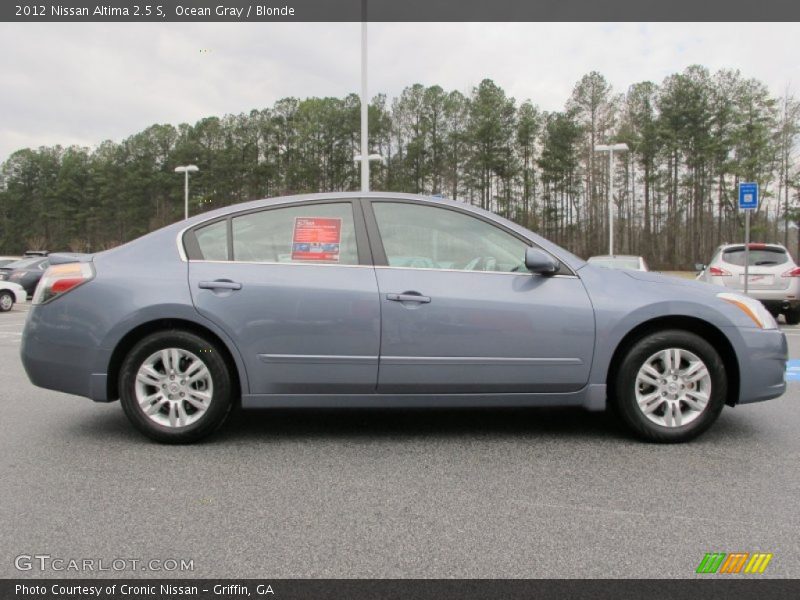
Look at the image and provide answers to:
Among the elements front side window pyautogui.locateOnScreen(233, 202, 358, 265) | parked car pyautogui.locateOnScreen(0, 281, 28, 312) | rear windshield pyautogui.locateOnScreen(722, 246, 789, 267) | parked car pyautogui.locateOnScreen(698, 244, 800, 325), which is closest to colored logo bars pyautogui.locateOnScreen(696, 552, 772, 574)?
front side window pyautogui.locateOnScreen(233, 202, 358, 265)

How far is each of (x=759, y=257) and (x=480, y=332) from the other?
1040cm

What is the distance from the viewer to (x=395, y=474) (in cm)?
355

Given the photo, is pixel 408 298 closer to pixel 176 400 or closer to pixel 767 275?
pixel 176 400

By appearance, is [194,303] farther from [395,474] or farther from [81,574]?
[81,574]

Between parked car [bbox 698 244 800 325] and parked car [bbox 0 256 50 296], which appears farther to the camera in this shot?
parked car [bbox 0 256 50 296]

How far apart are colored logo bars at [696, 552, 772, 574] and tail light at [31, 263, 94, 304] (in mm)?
3766

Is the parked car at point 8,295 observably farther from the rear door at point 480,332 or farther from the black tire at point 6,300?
the rear door at point 480,332

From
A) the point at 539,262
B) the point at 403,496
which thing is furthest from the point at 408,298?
the point at 403,496

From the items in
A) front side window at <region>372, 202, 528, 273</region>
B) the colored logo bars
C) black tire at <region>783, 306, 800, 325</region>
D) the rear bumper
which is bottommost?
the colored logo bars

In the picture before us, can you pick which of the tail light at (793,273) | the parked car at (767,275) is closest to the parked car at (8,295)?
the parked car at (767,275)

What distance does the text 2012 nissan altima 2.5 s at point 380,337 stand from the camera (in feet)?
13.2

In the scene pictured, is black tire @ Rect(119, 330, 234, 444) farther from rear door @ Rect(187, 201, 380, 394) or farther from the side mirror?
the side mirror

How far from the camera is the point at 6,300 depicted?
61.1 feet

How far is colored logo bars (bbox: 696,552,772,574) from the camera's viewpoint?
2434 mm
